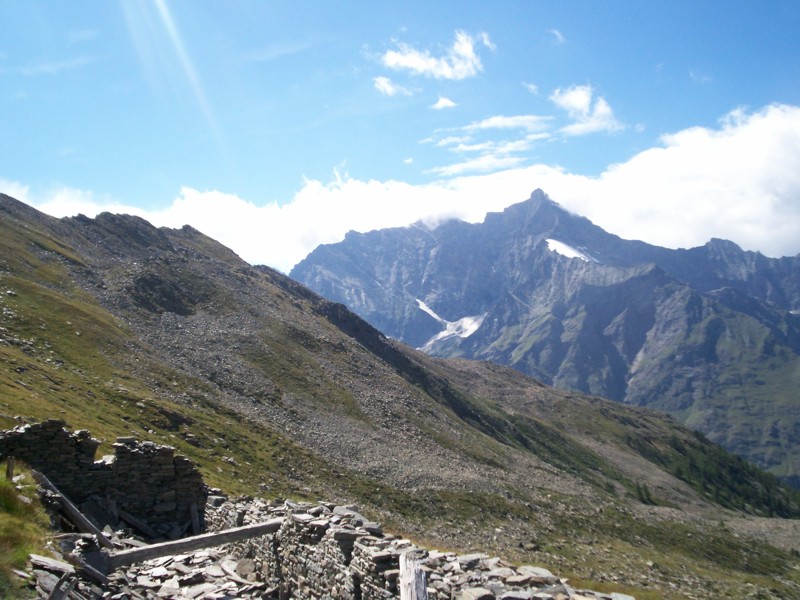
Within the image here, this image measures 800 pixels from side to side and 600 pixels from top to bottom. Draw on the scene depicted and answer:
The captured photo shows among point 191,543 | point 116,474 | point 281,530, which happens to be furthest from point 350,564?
point 116,474

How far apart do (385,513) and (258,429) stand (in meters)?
25.3

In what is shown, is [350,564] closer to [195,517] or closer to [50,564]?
[50,564]

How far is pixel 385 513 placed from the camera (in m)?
63.2

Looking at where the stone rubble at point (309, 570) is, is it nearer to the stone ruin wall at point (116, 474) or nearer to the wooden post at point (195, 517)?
the wooden post at point (195, 517)

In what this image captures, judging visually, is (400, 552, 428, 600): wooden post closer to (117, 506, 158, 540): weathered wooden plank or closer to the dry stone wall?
the dry stone wall

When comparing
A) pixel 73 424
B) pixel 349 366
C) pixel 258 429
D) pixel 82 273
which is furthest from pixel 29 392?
pixel 349 366

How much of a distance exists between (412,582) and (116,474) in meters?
15.6

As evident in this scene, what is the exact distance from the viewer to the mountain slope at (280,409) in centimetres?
6103

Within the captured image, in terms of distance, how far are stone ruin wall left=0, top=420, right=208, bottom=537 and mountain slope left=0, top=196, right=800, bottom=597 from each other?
5.48 m

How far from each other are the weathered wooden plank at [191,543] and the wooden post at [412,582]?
771 centimetres

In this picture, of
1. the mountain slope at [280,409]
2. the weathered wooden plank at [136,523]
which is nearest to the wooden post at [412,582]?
the weathered wooden plank at [136,523]

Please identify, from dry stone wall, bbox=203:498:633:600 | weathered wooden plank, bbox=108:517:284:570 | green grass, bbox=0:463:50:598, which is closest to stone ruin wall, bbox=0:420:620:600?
dry stone wall, bbox=203:498:633:600

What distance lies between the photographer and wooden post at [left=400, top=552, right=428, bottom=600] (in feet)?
43.8

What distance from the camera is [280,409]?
92.9m
